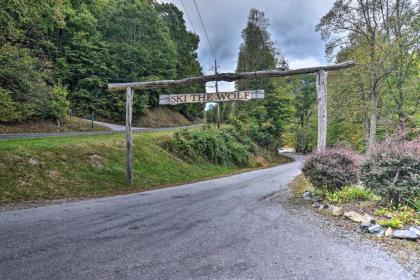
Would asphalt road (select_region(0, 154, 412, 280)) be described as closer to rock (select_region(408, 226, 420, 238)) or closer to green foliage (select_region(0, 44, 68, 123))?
rock (select_region(408, 226, 420, 238))

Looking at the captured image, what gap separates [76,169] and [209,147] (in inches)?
477

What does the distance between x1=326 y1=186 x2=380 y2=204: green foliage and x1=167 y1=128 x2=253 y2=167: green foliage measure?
13198 millimetres

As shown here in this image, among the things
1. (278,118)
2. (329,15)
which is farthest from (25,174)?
(278,118)

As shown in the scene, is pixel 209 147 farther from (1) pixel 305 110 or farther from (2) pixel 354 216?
(1) pixel 305 110

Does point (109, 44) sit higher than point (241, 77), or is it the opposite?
point (109, 44)

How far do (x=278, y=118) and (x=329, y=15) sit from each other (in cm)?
2011

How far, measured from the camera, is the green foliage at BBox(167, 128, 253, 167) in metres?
20.2

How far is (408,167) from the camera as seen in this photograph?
6336mm

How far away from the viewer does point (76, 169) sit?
1152 cm

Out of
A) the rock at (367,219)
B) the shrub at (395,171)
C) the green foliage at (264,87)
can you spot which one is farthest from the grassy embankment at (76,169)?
the green foliage at (264,87)

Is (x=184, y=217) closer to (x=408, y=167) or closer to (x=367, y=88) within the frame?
(x=408, y=167)

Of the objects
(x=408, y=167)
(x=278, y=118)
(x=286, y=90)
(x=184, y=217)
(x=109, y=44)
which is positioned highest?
(x=109, y=44)

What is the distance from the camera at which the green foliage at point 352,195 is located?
737 cm

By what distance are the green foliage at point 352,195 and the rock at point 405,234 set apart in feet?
7.90
